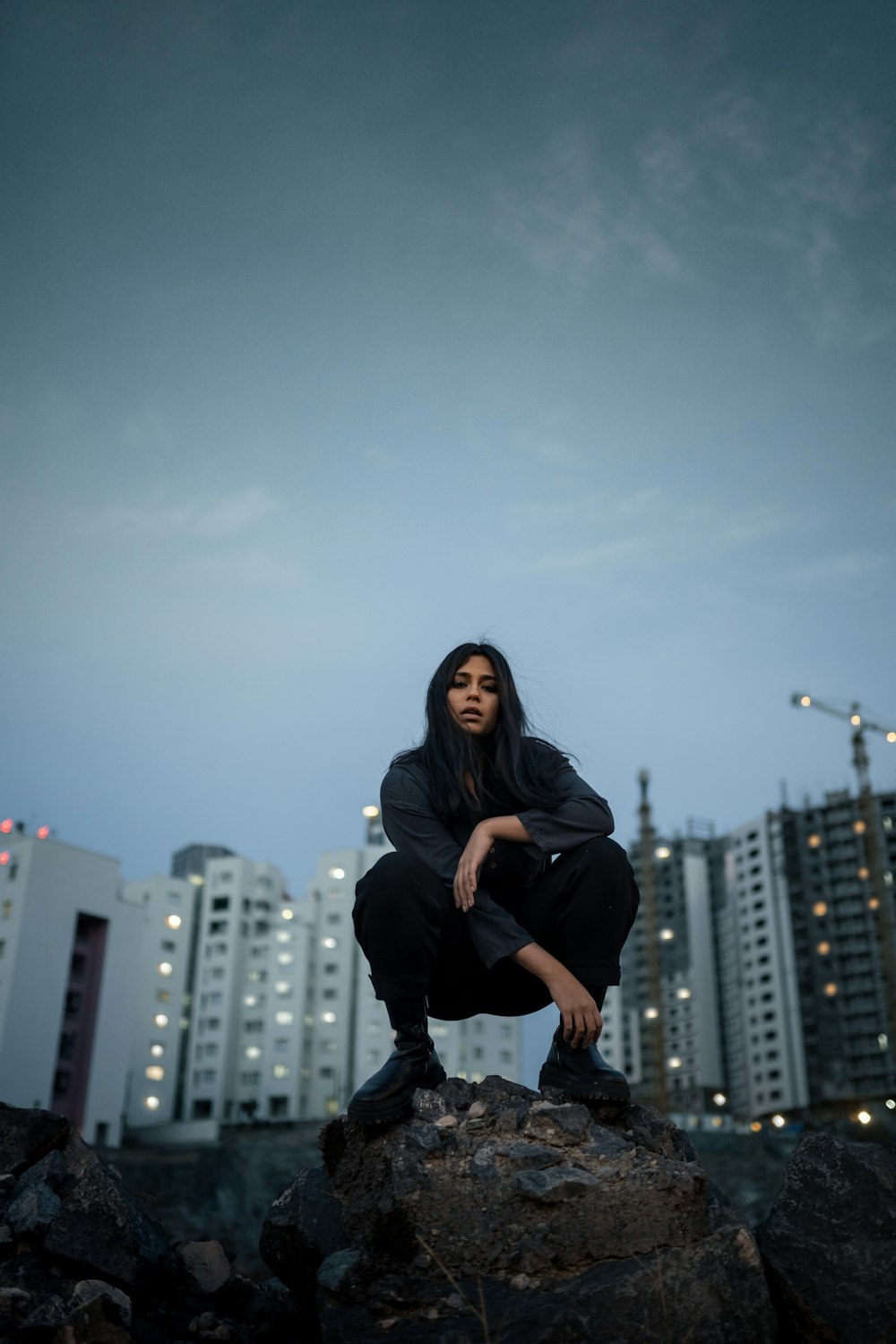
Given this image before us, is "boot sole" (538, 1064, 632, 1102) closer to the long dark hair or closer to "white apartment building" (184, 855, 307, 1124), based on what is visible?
the long dark hair

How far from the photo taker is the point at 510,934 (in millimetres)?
3959

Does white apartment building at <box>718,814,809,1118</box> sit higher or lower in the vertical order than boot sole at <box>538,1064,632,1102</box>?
higher

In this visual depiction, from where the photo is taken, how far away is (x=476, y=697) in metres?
4.61

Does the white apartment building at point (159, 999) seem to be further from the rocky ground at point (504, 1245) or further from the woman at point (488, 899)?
the woman at point (488, 899)

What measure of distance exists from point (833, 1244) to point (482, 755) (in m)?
2.13

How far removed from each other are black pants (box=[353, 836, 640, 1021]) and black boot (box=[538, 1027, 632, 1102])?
0.25 metres

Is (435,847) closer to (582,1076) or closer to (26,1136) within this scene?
(582,1076)

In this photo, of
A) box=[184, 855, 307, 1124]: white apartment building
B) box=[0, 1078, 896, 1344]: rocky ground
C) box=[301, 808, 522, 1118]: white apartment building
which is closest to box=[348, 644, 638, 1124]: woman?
box=[0, 1078, 896, 1344]: rocky ground

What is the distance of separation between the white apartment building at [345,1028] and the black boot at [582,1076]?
78.2 meters

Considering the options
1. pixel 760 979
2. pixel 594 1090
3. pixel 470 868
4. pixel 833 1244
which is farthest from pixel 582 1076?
pixel 760 979

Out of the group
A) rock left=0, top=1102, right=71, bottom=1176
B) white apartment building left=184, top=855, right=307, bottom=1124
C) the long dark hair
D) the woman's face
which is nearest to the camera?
the long dark hair

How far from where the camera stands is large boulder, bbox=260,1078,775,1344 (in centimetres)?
335

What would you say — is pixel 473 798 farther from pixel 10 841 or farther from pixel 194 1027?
pixel 194 1027

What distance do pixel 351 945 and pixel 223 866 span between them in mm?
11553
